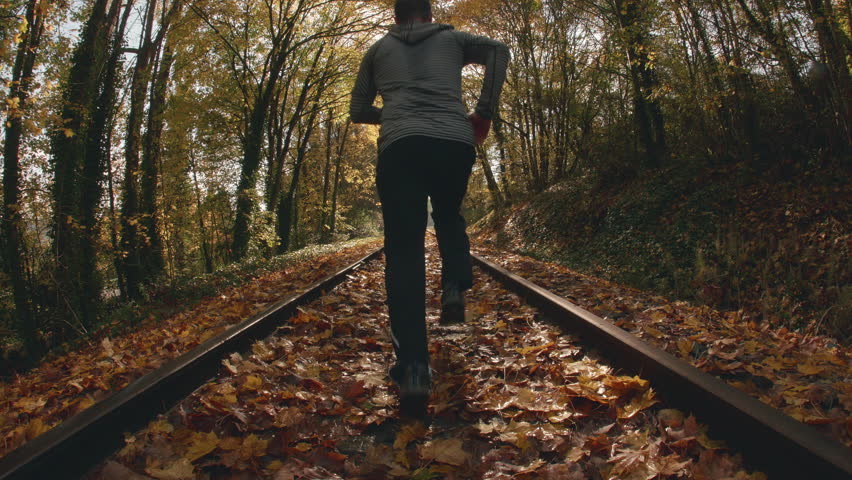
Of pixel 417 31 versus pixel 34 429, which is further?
pixel 417 31

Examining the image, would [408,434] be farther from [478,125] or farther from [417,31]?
[417,31]

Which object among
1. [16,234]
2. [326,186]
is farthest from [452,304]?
[326,186]

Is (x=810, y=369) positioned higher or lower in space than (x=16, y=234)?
lower

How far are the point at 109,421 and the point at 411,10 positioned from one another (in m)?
2.25

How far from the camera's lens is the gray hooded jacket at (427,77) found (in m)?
2.06

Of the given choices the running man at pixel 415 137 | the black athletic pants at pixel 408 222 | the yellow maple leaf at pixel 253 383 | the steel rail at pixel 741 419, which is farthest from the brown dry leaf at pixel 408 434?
the steel rail at pixel 741 419

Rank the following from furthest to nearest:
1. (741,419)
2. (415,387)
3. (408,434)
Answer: (415,387), (408,434), (741,419)

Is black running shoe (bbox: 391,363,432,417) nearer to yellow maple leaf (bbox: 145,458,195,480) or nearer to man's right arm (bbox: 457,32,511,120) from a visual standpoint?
yellow maple leaf (bbox: 145,458,195,480)

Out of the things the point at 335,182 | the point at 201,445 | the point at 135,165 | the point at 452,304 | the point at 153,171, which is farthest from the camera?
the point at 335,182

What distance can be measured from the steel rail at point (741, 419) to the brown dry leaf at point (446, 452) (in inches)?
36.5

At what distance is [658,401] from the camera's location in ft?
6.13

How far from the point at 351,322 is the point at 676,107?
7645mm

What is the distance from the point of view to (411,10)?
2.24 meters

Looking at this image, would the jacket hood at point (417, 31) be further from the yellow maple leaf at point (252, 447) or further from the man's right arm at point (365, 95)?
the yellow maple leaf at point (252, 447)
